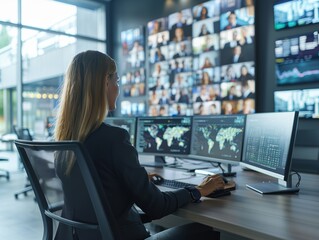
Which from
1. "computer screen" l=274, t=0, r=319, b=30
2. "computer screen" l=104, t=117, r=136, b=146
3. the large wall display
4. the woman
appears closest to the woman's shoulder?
the woman

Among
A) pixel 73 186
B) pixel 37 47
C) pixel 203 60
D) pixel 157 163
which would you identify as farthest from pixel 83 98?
pixel 37 47

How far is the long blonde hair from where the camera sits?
120cm

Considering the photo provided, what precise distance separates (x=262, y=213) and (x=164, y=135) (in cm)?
132

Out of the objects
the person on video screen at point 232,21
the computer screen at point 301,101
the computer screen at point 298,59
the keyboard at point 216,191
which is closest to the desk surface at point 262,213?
the keyboard at point 216,191

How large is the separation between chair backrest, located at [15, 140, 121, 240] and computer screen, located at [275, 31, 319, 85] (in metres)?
3.34

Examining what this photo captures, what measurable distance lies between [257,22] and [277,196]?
3.38 meters

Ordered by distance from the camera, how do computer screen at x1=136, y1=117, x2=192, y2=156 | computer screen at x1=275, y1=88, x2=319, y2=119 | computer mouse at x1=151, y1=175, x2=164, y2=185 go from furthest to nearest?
computer screen at x1=275, y1=88, x2=319, y2=119
computer screen at x1=136, y1=117, x2=192, y2=156
computer mouse at x1=151, y1=175, x2=164, y2=185

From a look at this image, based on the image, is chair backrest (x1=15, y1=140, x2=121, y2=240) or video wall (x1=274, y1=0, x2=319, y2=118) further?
video wall (x1=274, y1=0, x2=319, y2=118)

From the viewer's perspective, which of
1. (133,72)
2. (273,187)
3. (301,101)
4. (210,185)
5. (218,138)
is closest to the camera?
(210,185)

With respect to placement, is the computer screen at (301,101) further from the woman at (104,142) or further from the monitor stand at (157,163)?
the woman at (104,142)

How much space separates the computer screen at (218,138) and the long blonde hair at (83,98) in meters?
0.98

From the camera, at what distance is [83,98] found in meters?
1.21

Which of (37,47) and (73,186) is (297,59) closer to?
(73,186)

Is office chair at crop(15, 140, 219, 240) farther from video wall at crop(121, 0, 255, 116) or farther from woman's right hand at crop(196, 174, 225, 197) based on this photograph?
video wall at crop(121, 0, 255, 116)
